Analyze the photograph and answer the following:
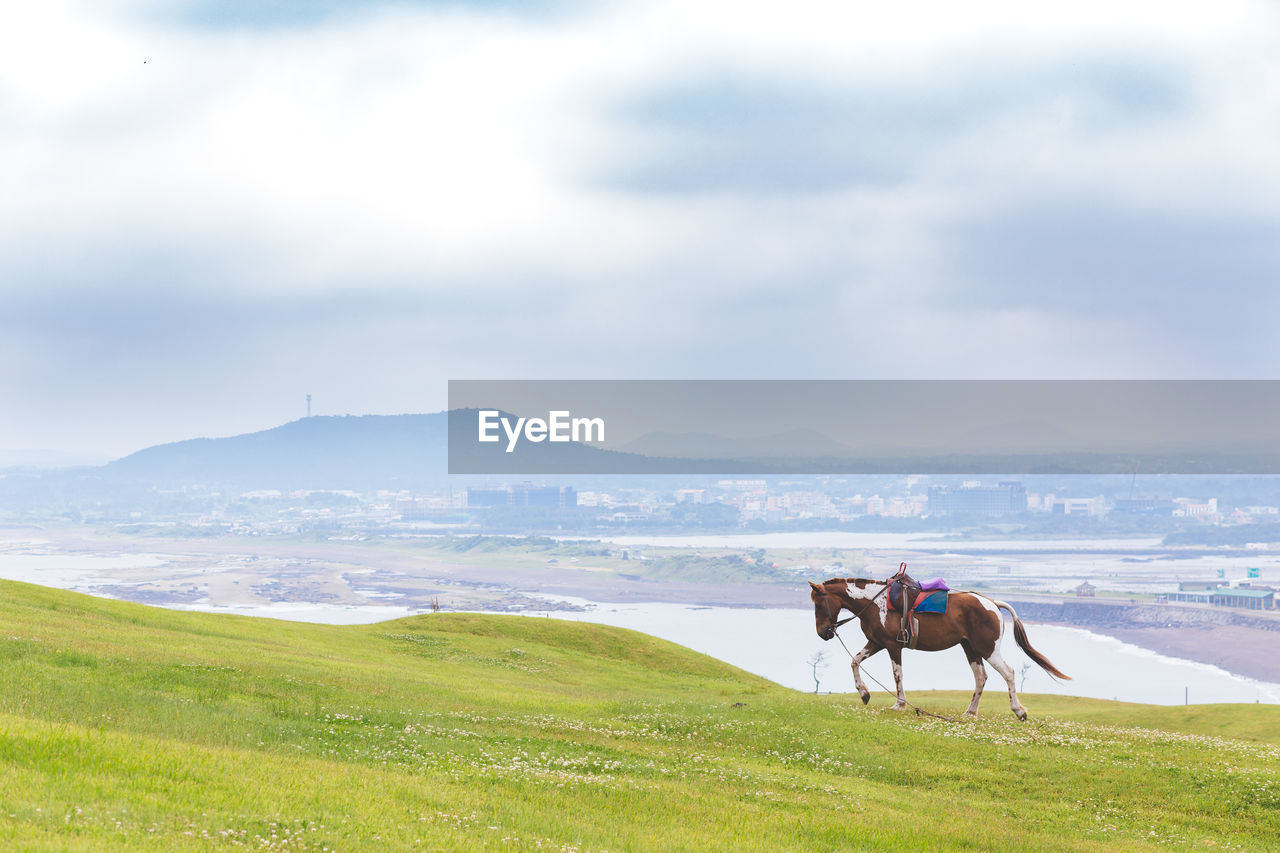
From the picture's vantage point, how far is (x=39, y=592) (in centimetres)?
4328

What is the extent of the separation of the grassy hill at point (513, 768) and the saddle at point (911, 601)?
2.63 m

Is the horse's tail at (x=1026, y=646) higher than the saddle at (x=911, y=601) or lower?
lower

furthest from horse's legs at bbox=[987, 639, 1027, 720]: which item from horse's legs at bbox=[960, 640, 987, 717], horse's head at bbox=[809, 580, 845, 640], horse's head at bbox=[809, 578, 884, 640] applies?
horse's head at bbox=[809, 580, 845, 640]

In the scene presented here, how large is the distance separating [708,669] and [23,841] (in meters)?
48.9

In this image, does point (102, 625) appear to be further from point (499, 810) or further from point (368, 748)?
point (499, 810)

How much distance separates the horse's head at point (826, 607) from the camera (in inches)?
1189

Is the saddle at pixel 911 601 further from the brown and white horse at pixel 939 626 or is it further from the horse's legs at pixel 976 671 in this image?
the horse's legs at pixel 976 671

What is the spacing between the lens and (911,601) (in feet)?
95.2

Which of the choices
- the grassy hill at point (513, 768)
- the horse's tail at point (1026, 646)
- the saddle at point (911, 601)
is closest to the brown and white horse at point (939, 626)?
the horse's tail at point (1026, 646)

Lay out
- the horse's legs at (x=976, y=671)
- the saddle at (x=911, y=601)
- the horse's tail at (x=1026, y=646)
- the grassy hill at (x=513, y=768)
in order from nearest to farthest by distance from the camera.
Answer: the grassy hill at (x=513, y=768)
the horse's tail at (x=1026, y=646)
the horse's legs at (x=976, y=671)
the saddle at (x=911, y=601)

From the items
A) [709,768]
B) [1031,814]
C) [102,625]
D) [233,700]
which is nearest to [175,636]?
[102,625]

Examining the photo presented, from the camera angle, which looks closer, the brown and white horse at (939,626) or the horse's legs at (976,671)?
the brown and white horse at (939,626)

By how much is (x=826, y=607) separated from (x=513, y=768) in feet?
50.7

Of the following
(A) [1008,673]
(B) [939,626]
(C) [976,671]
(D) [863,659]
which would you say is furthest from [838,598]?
(A) [1008,673]
